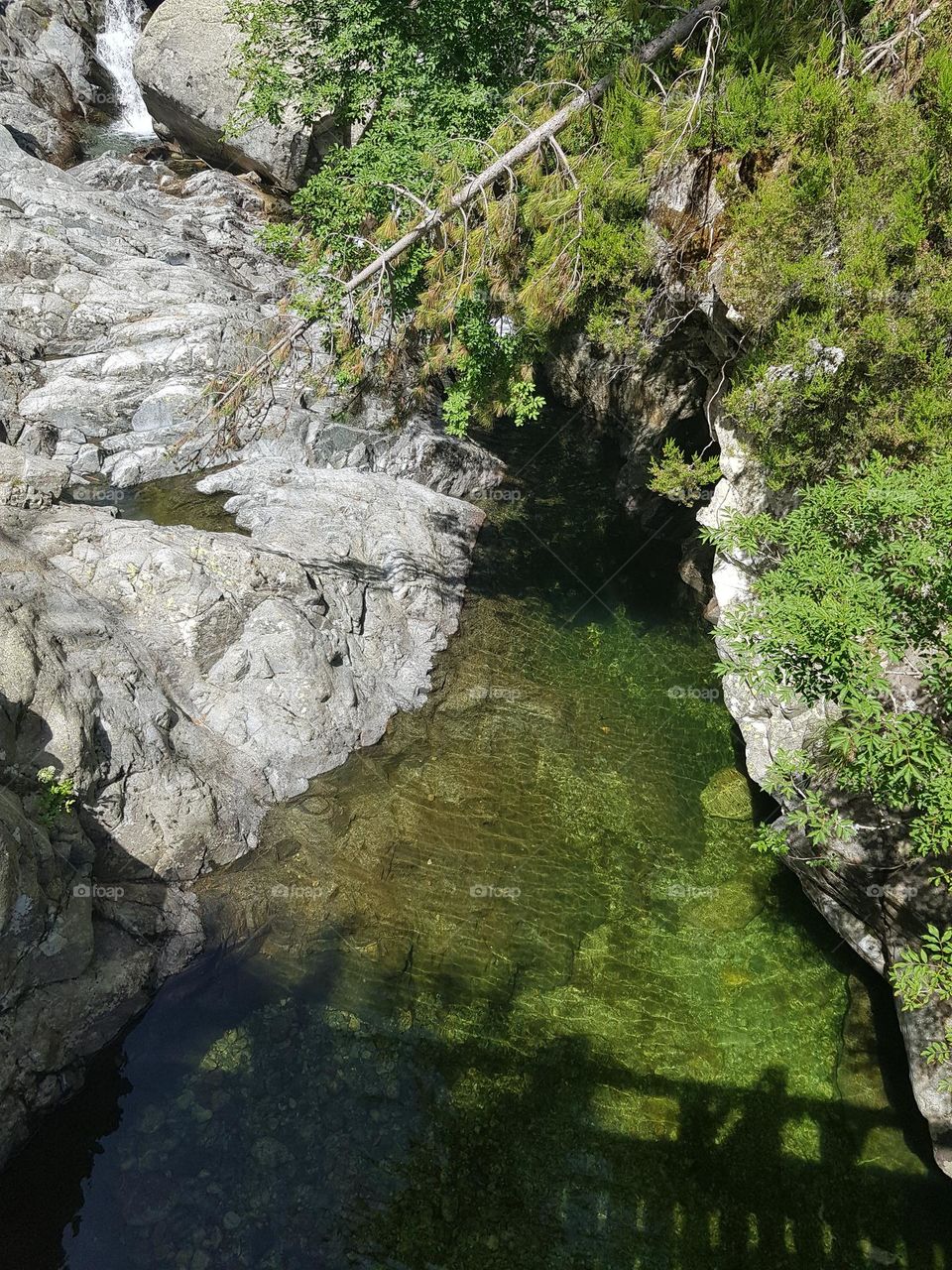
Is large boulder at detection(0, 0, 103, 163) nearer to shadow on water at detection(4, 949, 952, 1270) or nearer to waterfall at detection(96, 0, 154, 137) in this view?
waterfall at detection(96, 0, 154, 137)

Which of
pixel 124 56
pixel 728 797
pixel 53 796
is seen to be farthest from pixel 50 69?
pixel 728 797

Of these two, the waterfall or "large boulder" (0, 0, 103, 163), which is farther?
the waterfall

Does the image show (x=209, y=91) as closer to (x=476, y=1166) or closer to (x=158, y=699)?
(x=158, y=699)

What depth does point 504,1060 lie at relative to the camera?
24.6ft

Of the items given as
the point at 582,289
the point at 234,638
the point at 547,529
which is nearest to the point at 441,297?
the point at 582,289

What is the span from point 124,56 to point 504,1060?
35593 millimetres

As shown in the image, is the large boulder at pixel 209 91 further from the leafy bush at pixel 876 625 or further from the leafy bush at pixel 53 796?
the leafy bush at pixel 876 625

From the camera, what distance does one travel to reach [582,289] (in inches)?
427

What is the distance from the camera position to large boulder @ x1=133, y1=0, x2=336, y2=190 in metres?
24.8

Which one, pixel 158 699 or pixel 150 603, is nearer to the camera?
pixel 158 699

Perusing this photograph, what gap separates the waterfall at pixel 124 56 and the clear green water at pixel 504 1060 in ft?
96.5

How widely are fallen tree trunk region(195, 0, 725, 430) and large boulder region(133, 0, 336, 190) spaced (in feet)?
55.2

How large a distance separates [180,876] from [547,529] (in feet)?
36.2

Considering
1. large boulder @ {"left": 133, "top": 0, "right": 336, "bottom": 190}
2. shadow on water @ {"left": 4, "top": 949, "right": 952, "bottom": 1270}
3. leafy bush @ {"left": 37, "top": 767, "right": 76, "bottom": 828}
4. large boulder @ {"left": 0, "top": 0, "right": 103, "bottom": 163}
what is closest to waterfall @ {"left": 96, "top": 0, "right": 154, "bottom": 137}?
large boulder @ {"left": 0, "top": 0, "right": 103, "bottom": 163}
